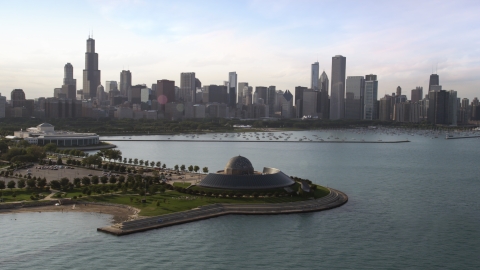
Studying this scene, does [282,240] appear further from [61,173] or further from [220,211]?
[61,173]

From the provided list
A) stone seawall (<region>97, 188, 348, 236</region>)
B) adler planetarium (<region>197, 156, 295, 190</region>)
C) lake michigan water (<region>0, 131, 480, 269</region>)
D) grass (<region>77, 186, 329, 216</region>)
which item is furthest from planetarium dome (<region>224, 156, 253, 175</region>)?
lake michigan water (<region>0, 131, 480, 269</region>)

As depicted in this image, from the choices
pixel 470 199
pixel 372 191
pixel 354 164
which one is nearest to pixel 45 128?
pixel 354 164

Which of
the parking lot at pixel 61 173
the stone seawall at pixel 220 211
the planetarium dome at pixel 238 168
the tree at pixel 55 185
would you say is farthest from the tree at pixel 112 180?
the stone seawall at pixel 220 211

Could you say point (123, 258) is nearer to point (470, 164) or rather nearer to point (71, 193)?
point (71, 193)

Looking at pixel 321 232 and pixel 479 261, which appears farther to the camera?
pixel 321 232

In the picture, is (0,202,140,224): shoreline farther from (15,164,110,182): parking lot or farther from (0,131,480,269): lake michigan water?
(15,164,110,182): parking lot
